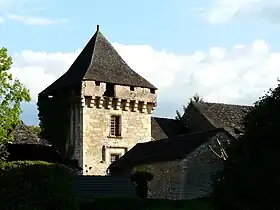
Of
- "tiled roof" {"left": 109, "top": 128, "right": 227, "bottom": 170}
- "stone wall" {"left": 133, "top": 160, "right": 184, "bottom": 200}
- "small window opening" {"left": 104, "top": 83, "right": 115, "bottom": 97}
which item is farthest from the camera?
"small window opening" {"left": 104, "top": 83, "right": 115, "bottom": 97}

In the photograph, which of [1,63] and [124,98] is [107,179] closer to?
[1,63]

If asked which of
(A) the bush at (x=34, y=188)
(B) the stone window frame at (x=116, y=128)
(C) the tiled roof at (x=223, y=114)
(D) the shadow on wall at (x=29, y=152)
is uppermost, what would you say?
(C) the tiled roof at (x=223, y=114)

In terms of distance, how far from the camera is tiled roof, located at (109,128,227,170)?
144 feet

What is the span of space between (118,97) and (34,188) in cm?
3360

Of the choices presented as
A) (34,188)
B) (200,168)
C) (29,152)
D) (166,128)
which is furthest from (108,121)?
(34,188)

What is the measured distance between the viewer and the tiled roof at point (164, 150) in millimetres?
43787

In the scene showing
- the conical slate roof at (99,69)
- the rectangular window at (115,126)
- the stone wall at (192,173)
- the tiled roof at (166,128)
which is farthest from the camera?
the tiled roof at (166,128)

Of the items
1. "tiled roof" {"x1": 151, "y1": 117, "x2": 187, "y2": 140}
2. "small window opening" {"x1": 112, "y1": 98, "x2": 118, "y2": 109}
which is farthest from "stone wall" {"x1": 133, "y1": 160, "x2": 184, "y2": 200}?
"tiled roof" {"x1": 151, "y1": 117, "x2": 187, "y2": 140}

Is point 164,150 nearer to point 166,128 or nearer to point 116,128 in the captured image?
point 116,128

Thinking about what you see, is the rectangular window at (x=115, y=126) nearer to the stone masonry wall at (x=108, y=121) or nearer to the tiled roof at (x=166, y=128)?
the stone masonry wall at (x=108, y=121)

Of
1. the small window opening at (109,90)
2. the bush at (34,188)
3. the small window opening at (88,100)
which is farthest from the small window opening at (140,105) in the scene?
the bush at (34,188)

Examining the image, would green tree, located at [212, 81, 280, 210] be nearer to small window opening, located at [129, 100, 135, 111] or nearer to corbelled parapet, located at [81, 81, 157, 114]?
corbelled parapet, located at [81, 81, 157, 114]

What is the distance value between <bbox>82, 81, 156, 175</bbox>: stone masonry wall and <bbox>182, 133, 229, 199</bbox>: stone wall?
998 centimetres

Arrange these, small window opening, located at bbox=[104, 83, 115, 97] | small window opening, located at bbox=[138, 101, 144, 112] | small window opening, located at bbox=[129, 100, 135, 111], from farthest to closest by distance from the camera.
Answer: small window opening, located at bbox=[138, 101, 144, 112] < small window opening, located at bbox=[129, 100, 135, 111] < small window opening, located at bbox=[104, 83, 115, 97]
